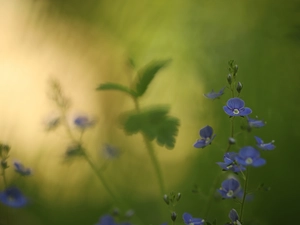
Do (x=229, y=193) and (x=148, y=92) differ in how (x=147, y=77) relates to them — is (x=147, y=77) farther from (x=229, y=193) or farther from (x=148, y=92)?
(x=148, y=92)

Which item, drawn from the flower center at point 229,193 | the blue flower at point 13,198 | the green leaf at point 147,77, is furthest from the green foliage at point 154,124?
the blue flower at point 13,198

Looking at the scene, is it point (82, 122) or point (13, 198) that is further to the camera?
point (82, 122)

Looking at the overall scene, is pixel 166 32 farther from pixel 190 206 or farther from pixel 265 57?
pixel 190 206

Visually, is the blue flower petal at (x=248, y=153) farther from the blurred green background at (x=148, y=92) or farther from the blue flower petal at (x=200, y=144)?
the blurred green background at (x=148, y=92)

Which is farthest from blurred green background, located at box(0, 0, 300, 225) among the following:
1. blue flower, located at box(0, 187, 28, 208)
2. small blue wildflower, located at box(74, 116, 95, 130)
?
blue flower, located at box(0, 187, 28, 208)

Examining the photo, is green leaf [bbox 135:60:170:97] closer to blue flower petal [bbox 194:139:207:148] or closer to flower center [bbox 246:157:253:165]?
blue flower petal [bbox 194:139:207:148]

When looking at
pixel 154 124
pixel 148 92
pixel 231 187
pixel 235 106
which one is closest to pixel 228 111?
pixel 235 106

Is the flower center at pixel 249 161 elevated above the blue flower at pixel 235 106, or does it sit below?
below
